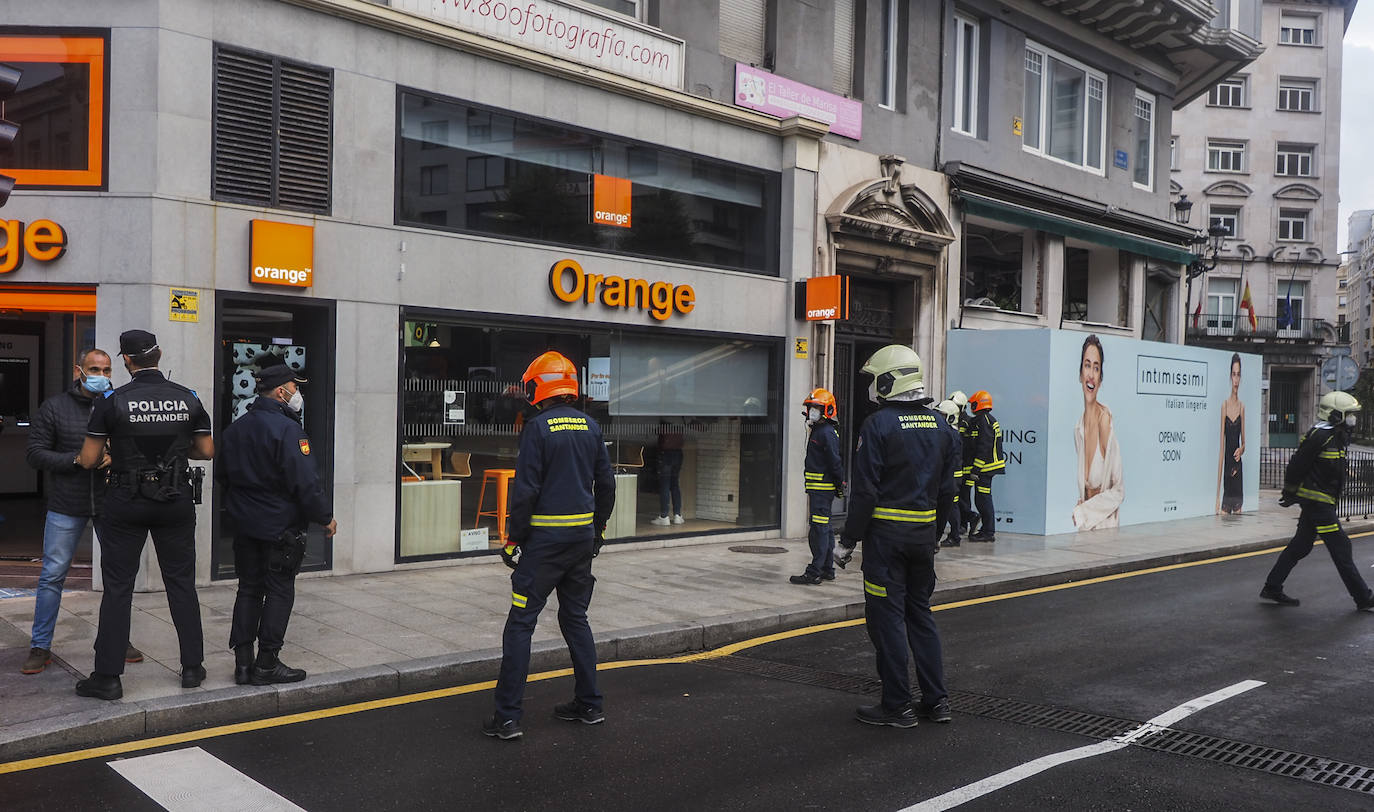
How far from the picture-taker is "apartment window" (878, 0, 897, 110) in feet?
52.1

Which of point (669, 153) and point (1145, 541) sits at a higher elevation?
point (669, 153)

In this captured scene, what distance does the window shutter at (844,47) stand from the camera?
15.1 meters

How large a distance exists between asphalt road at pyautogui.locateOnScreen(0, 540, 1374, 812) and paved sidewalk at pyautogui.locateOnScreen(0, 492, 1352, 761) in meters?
0.38

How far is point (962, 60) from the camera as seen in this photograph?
56.5ft

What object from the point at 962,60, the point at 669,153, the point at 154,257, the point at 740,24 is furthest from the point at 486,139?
the point at 962,60

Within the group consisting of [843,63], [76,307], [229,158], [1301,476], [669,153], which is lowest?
[1301,476]

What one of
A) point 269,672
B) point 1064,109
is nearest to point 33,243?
point 269,672

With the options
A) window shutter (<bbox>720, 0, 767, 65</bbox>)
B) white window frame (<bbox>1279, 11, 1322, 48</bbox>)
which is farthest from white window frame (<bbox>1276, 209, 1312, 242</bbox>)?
window shutter (<bbox>720, 0, 767, 65</bbox>)

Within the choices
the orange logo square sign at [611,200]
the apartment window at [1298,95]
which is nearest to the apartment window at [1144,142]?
the orange logo square sign at [611,200]

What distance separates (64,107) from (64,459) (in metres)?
4.15

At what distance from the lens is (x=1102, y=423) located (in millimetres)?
15602

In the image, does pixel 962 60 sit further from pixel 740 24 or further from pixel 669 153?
pixel 669 153

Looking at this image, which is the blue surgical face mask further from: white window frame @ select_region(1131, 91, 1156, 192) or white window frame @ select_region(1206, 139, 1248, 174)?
white window frame @ select_region(1206, 139, 1248, 174)

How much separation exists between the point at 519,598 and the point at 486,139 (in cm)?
671
